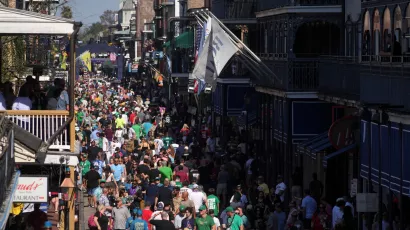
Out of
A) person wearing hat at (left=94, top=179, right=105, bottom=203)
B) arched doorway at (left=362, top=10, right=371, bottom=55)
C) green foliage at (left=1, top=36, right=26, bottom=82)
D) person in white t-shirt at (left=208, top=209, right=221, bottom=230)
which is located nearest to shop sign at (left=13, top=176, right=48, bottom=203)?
person in white t-shirt at (left=208, top=209, right=221, bottom=230)

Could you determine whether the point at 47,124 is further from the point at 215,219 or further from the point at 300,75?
the point at 300,75

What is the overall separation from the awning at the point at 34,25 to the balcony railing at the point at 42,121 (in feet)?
5.65

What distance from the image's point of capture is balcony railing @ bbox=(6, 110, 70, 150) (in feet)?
75.9

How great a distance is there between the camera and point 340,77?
34.7 meters

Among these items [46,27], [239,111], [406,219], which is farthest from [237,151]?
[46,27]

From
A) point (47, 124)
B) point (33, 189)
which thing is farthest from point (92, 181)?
point (33, 189)

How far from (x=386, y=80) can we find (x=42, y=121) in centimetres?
677

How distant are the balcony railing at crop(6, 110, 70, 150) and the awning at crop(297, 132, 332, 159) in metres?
11.8

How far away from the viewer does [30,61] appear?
44906mm

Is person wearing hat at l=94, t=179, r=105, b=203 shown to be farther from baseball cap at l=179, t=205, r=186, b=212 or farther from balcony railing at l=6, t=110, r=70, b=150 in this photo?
balcony railing at l=6, t=110, r=70, b=150

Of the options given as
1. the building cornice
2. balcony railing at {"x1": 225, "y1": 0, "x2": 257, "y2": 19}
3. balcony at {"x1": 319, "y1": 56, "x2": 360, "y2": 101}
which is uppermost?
balcony railing at {"x1": 225, "y1": 0, "x2": 257, "y2": 19}

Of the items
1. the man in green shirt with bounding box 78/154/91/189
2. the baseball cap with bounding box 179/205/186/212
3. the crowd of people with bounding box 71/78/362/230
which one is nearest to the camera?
the crowd of people with bounding box 71/78/362/230

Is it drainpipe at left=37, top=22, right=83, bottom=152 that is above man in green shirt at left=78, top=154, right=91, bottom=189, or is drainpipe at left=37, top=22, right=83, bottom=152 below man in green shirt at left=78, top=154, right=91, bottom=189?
above

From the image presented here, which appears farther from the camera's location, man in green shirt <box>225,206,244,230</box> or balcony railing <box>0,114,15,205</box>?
man in green shirt <box>225,206,244,230</box>
